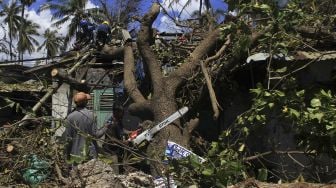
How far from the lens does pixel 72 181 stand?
5352 millimetres

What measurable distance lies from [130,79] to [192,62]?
3.31 ft

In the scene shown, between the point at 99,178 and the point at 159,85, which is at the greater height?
the point at 159,85

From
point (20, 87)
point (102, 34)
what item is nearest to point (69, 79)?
point (102, 34)

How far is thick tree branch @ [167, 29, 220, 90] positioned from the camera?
7.47 metres

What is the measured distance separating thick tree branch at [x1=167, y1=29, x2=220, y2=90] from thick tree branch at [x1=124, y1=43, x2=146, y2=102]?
54 cm

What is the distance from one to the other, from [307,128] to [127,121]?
5.65m

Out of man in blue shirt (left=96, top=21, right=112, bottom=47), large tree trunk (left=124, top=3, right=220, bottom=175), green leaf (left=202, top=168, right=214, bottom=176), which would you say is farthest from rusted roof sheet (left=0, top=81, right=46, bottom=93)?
green leaf (left=202, top=168, right=214, bottom=176)

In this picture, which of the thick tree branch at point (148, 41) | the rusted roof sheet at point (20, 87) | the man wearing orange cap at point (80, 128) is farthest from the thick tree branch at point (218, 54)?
the rusted roof sheet at point (20, 87)

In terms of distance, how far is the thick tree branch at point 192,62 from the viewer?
7.47 metres

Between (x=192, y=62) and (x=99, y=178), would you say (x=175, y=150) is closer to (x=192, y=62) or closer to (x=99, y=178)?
(x=99, y=178)

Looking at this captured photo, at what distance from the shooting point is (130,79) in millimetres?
7859

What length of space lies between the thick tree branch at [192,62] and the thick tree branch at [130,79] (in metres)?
0.54

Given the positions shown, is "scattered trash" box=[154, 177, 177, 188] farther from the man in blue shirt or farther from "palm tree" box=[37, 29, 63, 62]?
"palm tree" box=[37, 29, 63, 62]

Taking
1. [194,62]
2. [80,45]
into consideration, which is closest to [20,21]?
[80,45]
